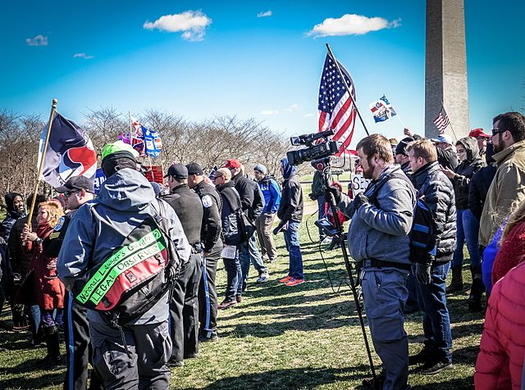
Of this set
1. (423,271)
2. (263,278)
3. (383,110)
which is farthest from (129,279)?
(383,110)

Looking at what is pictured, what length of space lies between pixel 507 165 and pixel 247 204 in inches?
194

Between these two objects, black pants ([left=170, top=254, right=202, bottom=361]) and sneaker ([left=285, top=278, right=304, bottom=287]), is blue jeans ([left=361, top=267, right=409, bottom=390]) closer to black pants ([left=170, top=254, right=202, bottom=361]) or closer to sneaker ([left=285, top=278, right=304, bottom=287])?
black pants ([left=170, top=254, right=202, bottom=361])

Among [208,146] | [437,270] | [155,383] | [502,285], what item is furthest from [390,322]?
[208,146]

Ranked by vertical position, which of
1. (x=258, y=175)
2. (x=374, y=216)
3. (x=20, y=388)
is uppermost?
(x=258, y=175)

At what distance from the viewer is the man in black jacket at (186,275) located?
15.2ft

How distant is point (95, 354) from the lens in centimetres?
299

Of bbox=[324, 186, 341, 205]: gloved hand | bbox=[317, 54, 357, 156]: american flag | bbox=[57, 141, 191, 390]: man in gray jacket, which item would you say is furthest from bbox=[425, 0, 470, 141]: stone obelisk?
bbox=[57, 141, 191, 390]: man in gray jacket

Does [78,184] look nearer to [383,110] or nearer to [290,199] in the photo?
[290,199]

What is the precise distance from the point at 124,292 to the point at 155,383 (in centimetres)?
73

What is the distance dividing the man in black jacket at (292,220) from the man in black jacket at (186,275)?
308cm

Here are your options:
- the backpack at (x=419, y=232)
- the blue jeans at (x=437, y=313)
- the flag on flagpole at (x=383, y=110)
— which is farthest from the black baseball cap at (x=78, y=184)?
the flag on flagpole at (x=383, y=110)

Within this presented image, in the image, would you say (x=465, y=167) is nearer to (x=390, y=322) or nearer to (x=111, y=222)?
(x=390, y=322)

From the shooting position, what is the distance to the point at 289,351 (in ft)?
15.9

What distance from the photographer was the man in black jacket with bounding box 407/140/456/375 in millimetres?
3967
